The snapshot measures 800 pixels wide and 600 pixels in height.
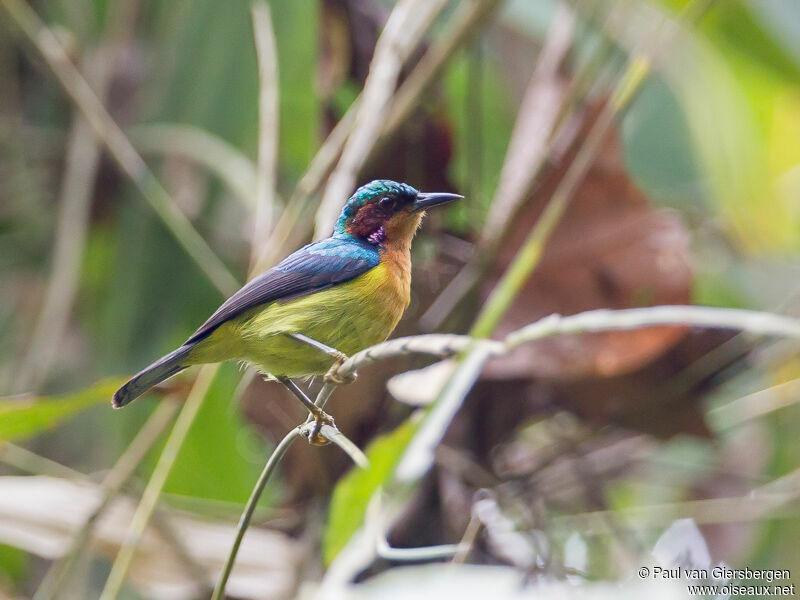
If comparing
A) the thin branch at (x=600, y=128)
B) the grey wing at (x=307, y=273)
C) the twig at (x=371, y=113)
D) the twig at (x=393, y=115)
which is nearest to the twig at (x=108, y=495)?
the grey wing at (x=307, y=273)

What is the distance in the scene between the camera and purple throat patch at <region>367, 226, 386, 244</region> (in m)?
2.56

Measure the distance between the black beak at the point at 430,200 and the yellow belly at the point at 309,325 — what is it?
0.22m

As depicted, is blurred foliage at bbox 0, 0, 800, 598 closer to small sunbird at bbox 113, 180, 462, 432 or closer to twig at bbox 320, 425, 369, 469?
small sunbird at bbox 113, 180, 462, 432

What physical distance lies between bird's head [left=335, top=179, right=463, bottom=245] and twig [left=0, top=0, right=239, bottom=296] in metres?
0.56

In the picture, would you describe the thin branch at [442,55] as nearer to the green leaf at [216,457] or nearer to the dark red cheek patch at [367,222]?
the dark red cheek patch at [367,222]

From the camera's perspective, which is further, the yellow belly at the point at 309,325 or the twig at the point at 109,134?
the twig at the point at 109,134

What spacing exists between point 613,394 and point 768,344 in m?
0.83

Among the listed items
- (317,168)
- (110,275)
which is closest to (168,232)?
(110,275)

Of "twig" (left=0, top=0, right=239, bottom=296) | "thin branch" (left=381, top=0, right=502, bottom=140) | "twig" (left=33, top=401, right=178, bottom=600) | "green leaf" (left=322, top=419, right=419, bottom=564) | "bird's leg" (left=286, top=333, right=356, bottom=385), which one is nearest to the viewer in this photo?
"green leaf" (left=322, top=419, right=419, bottom=564)

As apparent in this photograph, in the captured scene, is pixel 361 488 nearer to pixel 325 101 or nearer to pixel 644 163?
pixel 325 101

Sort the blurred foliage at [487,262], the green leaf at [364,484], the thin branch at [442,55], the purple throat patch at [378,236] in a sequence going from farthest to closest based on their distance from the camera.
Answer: the blurred foliage at [487,262] < the thin branch at [442,55] < the purple throat patch at [378,236] < the green leaf at [364,484]

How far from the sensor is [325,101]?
3188 mm

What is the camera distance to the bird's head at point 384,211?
2.45m

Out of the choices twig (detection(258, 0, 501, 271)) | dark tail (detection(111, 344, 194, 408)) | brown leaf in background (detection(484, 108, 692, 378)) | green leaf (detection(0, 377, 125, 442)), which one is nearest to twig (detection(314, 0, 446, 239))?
twig (detection(258, 0, 501, 271))
